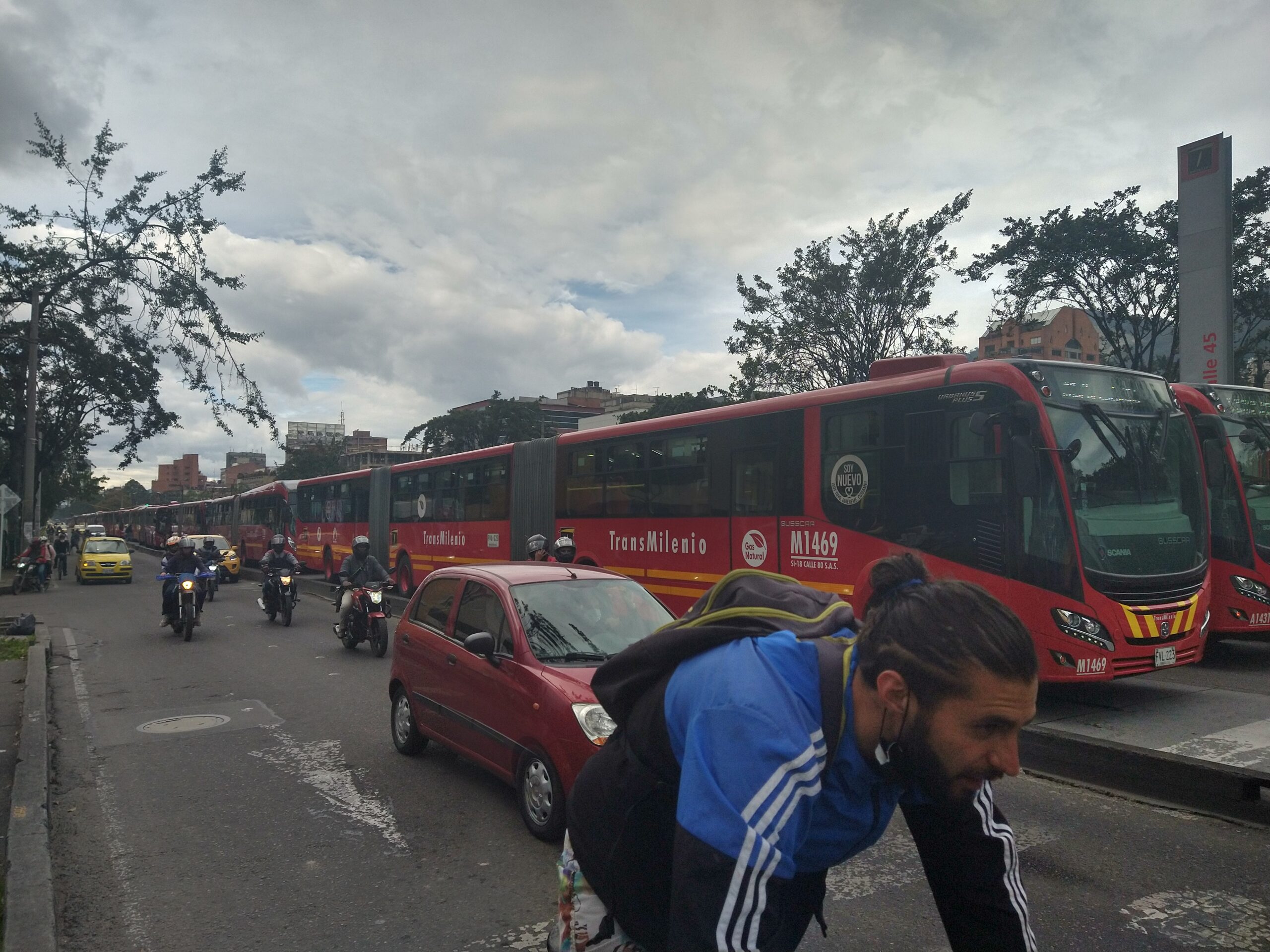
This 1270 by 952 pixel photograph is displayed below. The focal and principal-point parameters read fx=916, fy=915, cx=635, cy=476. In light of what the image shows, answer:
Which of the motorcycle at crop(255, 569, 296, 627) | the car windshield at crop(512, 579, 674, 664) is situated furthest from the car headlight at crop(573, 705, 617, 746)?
the motorcycle at crop(255, 569, 296, 627)

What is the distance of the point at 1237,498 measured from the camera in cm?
1120

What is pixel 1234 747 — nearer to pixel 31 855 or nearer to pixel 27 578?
pixel 31 855

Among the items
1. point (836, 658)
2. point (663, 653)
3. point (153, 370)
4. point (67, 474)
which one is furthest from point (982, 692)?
point (67, 474)

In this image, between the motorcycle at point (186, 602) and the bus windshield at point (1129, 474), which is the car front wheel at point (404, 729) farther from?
the motorcycle at point (186, 602)

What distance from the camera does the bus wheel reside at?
23.0 metres

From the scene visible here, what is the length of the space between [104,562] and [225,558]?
4.16 m

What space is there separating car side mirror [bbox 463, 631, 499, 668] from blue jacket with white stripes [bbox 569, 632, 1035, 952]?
3777 mm

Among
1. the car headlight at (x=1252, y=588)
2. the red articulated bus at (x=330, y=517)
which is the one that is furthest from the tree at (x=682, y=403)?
the car headlight at (x=1252, y=588)

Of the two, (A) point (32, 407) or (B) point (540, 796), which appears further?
(A) point (32, 407)

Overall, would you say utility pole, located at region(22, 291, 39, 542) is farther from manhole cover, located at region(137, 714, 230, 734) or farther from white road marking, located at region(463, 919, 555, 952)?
white road marking, located at region(463, 919, 555, 952)

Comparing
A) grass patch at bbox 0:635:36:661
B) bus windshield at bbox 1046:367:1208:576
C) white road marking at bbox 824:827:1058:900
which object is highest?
bus windshield at bbox 1046:367:1208:576

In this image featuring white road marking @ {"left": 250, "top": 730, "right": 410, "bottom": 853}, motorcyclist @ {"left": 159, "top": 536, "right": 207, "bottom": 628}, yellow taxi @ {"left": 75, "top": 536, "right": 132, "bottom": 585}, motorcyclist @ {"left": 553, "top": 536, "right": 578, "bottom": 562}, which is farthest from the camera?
yellow taxi @ {"left": 75, "top": 536, "right": 132, "bottom": 585}

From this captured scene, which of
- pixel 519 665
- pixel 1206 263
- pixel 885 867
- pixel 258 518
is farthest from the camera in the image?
pixel 258 518

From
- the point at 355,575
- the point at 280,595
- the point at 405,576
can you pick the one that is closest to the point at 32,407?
the point at 405,576
